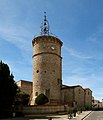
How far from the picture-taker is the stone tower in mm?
43250

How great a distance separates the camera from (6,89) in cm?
3023

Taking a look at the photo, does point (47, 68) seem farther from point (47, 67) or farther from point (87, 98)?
point (87, 98)

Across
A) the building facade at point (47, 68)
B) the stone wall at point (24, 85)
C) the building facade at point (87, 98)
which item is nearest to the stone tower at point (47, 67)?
the building facade at point (47, 68)

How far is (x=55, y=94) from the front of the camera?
43.9m

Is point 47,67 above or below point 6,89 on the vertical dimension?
above

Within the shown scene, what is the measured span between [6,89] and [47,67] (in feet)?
48.6

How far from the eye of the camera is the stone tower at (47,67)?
4325 cm

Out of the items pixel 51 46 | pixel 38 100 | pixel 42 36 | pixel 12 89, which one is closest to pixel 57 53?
pixel 51 46

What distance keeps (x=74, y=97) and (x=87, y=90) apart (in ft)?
42.3

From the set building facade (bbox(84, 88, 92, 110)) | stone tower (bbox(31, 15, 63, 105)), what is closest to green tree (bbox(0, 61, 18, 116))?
stone tower (bbox(31, 15, 63, 105))

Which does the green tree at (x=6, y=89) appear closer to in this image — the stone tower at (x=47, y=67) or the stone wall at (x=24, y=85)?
the stone tower at (x=47, y=67)

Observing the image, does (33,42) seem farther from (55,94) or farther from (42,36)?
(55,94)

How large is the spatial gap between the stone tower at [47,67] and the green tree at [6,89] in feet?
37.8

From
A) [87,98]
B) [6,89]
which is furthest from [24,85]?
[6,89]
